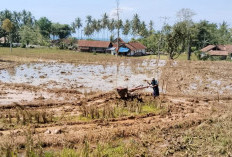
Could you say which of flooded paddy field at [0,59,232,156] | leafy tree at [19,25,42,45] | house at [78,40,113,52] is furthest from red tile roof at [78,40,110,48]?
flooded paddy field at [0,59,232,156]

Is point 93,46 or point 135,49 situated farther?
point 93,46

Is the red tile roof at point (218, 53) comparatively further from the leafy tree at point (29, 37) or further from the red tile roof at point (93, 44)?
the leafy tree at point (29, 37)

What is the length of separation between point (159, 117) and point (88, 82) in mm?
8334

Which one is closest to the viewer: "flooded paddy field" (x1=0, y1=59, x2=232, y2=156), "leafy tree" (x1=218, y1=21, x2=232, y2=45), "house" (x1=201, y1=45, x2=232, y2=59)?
"flooded paddy field" (x1=0, y1=59, x2=232, y2=156)

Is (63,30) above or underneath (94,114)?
above

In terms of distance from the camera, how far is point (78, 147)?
21.3ft

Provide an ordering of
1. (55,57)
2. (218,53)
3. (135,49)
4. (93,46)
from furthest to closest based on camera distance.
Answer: (93,46) < (135,49) < (218,53) < (55,57)

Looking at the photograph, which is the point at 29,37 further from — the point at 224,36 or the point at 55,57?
the point at 224,36

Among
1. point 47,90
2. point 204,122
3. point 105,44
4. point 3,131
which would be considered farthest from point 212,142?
point 105,44

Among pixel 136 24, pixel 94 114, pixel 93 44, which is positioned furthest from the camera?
pixel 136 24

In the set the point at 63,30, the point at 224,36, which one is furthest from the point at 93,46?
the point at 224,36

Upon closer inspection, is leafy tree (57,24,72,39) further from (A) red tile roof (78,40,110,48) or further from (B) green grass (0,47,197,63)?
(B) green grass (0,47,197,63)


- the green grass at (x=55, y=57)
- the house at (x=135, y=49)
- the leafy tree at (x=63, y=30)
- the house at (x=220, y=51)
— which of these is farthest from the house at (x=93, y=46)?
the leafy tree at (x=63, y=30)

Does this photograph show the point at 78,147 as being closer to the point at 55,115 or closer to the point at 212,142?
the point at 55,115
